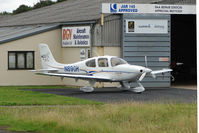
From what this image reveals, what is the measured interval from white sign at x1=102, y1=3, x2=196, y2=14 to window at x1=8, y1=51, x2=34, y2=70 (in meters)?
6.72

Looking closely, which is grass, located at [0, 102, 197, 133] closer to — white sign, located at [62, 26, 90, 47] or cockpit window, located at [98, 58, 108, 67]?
cockpit window, located at [98, 58, 108, 67]

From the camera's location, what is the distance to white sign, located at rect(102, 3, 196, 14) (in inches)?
1147

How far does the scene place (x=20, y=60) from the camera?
3291 centimetres

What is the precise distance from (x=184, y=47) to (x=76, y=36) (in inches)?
596

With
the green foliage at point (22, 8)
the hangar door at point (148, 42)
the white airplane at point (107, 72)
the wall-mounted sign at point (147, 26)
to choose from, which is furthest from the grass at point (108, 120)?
the green foliage at point (22, 8)

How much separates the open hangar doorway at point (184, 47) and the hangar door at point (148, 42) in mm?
9227

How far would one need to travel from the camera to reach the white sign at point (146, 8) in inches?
1147

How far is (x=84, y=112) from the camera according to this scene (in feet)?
52.1

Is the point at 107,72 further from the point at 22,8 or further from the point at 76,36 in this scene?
the point at 22,8

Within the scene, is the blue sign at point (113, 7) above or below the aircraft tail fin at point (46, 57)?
above

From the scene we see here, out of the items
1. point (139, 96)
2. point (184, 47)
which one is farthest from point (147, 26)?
point (184, 47)

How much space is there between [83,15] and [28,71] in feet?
16.5

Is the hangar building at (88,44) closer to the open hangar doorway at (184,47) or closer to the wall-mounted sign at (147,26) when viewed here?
the wall-mounted sign at (147,26)

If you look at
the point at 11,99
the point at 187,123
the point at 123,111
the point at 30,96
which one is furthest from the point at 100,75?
the point at 187,123
